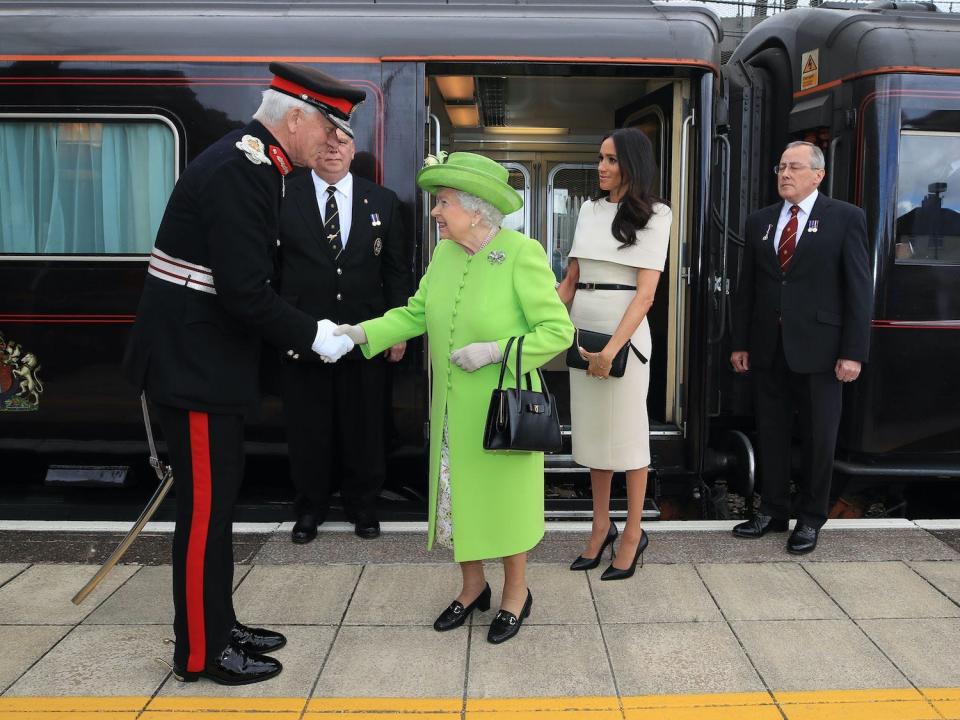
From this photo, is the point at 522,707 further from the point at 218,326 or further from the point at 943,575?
the point at 943,575

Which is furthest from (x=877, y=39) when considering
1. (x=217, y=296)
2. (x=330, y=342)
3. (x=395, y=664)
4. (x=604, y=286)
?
(x=395, y=664)

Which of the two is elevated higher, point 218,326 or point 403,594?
point 218,326

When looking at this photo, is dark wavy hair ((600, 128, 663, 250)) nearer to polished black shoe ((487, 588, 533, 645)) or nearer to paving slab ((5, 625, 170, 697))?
polished black shoe ((487, 588, 533, 645))

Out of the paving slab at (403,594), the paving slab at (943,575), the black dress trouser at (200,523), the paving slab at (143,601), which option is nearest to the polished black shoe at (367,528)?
the paving slab at (403,594)

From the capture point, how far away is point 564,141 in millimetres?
7871

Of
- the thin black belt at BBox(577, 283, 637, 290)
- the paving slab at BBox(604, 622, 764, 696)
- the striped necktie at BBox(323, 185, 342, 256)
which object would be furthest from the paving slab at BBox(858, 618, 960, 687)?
the striped necktie at BBox(323, 185, 342, 256)

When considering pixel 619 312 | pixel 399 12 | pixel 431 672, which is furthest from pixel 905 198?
pixel 431 672

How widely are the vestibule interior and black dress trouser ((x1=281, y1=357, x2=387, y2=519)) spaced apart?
887mm

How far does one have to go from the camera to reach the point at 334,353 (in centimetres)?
283

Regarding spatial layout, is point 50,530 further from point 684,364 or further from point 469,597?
point 684,364

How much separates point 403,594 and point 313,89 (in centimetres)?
196

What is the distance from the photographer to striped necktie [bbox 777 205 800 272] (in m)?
4.06

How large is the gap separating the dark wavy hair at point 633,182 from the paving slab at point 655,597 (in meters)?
1.38

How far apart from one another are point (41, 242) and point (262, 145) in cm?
254
